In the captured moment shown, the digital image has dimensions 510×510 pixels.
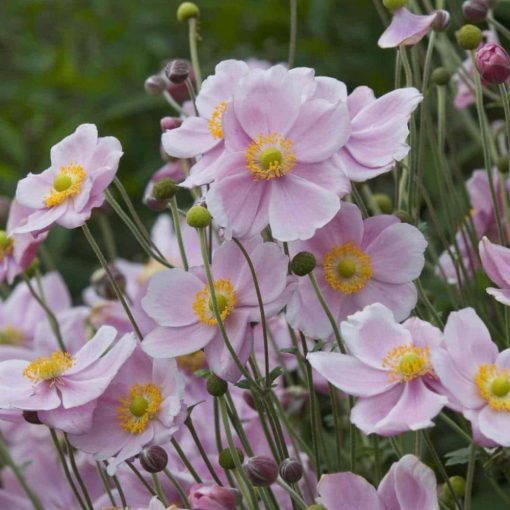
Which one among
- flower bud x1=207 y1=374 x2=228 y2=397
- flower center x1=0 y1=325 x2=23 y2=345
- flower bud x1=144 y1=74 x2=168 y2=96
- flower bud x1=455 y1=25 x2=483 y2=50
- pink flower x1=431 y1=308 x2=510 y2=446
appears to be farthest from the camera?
flower center x1=0 y1=325 x2=23 y2=345

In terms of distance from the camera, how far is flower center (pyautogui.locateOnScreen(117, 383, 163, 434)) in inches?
29.3

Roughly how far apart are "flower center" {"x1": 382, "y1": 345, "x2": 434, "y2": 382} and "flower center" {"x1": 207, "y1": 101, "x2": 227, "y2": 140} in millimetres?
196

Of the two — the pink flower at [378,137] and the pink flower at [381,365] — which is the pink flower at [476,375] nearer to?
the pink flower at [381,365]

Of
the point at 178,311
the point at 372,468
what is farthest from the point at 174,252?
the point at 178,311

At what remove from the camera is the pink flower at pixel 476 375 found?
0.61 meters

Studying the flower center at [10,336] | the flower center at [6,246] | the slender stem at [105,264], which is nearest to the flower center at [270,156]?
the slender stem at [105,264]

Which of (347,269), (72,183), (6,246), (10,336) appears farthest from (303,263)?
(10,336)

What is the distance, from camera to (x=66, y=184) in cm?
78

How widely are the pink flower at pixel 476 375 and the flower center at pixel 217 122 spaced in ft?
0.70

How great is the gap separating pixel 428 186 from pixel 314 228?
0.89 meters

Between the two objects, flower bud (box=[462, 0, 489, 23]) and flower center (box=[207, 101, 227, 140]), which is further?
flower bud (box=[462, 0, 489, 23])

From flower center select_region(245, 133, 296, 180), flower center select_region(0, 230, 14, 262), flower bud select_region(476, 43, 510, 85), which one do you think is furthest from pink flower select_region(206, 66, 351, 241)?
flower center select_region(0, 230, 14, 262)

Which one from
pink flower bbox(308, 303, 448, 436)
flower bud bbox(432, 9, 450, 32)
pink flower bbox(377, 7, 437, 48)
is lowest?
pink flower bbox(308, 303, 448, 436)

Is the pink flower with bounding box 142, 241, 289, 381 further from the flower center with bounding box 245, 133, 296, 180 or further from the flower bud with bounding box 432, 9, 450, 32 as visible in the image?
the flower bud with bounding box 432, 9, 450, 32
